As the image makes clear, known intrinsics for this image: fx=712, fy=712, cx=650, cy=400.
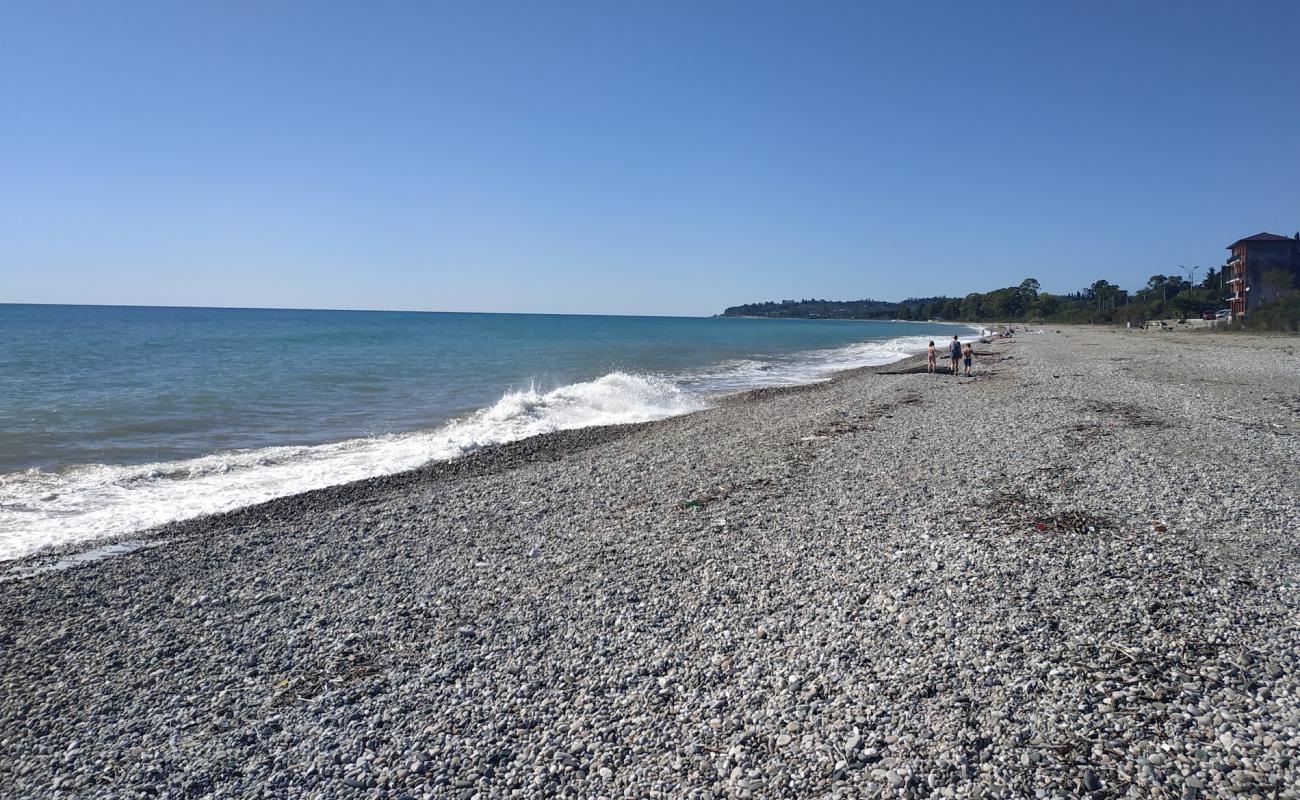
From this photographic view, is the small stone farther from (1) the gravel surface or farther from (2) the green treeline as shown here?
(2) the green treeline

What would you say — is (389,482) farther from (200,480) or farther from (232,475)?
(200,480)

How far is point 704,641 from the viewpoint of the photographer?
594 cm

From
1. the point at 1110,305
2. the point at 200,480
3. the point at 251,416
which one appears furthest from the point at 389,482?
the point at 1110,305

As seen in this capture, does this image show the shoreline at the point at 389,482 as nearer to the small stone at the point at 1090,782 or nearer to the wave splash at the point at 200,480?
the wave splash at the point at 200,480

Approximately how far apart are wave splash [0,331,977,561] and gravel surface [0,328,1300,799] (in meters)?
1.36

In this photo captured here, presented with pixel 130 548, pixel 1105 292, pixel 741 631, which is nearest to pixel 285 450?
pixel 130 548

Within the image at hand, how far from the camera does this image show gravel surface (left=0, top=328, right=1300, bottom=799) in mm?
4422

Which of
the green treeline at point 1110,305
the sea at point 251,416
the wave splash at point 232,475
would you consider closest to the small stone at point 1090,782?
the wave splash at point 232,475

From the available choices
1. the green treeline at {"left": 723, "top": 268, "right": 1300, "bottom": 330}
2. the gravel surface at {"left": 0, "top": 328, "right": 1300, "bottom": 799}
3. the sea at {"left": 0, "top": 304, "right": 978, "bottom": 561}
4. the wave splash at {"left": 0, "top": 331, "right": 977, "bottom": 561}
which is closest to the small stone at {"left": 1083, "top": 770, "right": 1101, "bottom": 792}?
the gravel surface at {"left": 0, "top": 328, "right": 1300, "bottom": 799}

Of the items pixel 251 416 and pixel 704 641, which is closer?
pixel 704 641

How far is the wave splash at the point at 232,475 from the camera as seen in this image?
10883mm

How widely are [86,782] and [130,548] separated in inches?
228

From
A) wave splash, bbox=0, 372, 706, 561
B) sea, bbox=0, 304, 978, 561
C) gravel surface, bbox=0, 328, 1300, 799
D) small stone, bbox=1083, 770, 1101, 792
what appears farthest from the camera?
sea, bbox=0, 304, 978, 561

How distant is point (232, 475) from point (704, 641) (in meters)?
11.8
